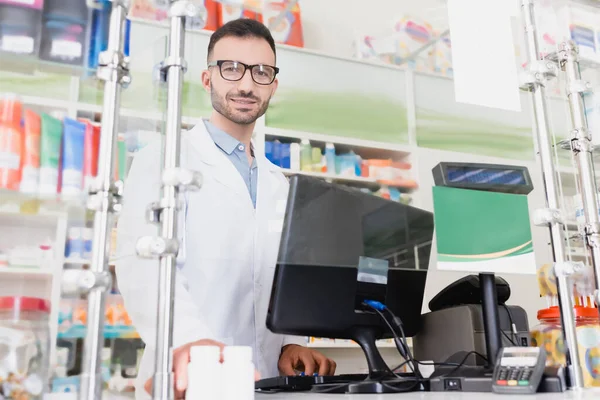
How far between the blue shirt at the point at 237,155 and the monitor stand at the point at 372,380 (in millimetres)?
431

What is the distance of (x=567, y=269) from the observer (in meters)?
1.23

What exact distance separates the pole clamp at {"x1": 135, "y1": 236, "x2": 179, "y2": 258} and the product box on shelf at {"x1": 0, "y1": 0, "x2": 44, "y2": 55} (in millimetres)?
349

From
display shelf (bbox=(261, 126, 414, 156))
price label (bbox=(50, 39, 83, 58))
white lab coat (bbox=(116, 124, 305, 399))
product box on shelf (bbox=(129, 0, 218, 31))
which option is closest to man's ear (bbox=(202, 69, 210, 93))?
white lab coat (bbox=(116, 124, 305, 399))

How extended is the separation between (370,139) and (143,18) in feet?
3.54

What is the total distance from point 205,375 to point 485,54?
106 cm

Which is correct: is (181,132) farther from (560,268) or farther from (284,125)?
(284,125)

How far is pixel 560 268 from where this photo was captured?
4.04 feet

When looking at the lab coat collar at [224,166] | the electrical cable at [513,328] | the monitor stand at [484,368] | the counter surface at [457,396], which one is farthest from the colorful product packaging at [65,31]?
the electrical cable at [513,328]

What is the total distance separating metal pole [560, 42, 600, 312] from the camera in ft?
4.36

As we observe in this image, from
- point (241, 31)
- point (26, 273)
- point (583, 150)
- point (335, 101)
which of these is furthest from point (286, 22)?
point (26, 273)

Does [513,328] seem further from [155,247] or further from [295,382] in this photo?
[155,247]

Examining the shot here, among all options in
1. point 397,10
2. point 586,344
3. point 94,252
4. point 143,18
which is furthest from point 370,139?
point 94,252

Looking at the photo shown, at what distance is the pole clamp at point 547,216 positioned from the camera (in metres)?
1.24

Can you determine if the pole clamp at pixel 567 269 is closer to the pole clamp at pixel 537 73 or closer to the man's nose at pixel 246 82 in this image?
the pole clamp at pixel 537 73
